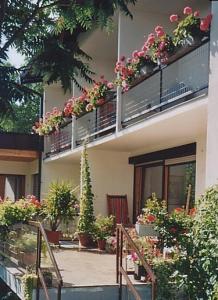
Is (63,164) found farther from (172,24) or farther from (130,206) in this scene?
(172,24)

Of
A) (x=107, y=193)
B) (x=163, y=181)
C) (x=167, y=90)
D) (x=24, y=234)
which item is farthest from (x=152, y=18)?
(x=24, y=234)

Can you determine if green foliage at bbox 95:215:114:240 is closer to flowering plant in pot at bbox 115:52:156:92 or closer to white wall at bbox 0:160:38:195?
flowering plant in pot at bbox 115:52:156:92

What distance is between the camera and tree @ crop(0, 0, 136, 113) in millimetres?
7250

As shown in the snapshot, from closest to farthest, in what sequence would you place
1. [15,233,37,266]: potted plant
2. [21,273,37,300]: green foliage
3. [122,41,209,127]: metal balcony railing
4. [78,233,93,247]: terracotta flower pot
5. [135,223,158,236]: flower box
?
[21,273,37,300]: green foliage → [15,233,37,266]: potted plant → [135,223,158,236]: flower box → [122,41,209,127]: metal balcony railing → [78,233,93,247]: terracotta flower pot

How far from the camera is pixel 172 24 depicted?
516 inches

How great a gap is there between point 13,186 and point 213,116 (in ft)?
62.6

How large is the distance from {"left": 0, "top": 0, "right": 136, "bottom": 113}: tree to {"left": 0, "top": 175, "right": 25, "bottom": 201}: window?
16.4 meters

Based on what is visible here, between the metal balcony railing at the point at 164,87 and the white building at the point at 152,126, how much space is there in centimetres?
2

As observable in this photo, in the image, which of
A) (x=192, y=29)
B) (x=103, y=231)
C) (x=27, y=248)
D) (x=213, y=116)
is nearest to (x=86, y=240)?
(x=103, y=231)

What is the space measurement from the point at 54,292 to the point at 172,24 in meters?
8.29

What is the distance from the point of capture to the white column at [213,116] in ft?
24.0

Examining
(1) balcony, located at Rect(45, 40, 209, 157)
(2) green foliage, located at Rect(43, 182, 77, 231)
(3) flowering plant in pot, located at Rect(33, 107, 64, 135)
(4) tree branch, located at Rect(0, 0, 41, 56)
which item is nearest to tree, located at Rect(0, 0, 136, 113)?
(4) tree branch, located at Rect(0, 0, 41, 56)

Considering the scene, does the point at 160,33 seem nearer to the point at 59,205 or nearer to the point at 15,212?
the point at 15,212

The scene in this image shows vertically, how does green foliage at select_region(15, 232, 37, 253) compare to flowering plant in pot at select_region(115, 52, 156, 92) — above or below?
below
